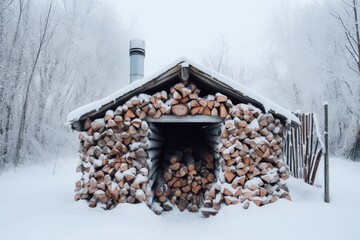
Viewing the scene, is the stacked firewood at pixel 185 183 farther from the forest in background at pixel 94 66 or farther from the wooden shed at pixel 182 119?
the forest in background at pixel 94 66

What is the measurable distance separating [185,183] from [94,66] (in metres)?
10.6

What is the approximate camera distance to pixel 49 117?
434 inches

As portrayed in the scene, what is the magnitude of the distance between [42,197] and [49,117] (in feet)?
22.8

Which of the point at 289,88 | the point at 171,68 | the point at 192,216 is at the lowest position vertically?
the point at 192,216

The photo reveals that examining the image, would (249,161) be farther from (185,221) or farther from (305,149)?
(305,149)

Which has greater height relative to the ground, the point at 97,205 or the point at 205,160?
the point at 205,160

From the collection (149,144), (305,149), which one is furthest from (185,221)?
(305,149)

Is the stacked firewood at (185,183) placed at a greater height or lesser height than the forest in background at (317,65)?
lesser

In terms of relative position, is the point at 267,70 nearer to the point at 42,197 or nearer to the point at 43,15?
the point at 43,15

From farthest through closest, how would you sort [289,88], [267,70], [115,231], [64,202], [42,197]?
[267,70]
[289,88]
[42,197]
[64,202]
[115,231]

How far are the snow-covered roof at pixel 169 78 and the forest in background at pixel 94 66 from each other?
18.3 ft

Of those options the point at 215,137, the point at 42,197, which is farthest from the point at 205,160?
the point at 42,197

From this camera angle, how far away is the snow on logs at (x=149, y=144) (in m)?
4.24

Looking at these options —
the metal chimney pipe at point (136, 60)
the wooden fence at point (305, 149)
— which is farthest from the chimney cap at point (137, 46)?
the wooden fence at point (305, 149)
